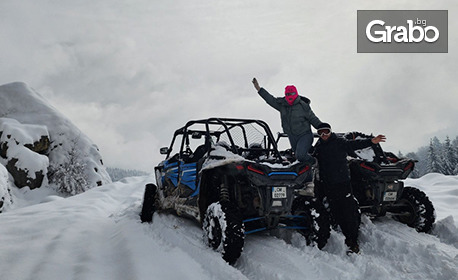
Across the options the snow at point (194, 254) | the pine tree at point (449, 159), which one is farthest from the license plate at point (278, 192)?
the pine tree at point (449, 159)

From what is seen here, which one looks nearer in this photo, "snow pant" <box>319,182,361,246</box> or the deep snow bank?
"snow pant" <box>319,182,361,246</box>

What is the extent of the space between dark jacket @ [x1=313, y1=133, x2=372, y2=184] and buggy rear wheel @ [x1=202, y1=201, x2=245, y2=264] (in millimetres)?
1641

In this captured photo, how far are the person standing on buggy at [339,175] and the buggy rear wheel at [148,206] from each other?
11.9ft

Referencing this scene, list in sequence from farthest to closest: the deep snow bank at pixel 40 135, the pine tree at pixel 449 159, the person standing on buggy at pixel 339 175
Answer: the pine tree at pixel 449 159, the deep snow bank at pixel 40 135, the person standing on buggy at pixel 339 175

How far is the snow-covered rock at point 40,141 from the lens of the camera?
32.9 meters

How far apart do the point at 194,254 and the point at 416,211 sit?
4.02 m

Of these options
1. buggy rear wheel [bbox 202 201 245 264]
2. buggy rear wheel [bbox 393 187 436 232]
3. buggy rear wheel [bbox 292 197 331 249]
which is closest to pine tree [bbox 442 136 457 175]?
buggy rear wheel [bbox 393 187 436 232]

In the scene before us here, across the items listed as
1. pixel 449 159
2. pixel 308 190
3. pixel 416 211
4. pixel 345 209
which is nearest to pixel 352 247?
pixel 345 209

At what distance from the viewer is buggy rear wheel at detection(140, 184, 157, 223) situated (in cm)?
662

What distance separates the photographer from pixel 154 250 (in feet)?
14.3

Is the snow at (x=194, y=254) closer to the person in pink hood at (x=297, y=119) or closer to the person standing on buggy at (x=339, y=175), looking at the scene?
the person standing on buggy at (x=339, y=175)

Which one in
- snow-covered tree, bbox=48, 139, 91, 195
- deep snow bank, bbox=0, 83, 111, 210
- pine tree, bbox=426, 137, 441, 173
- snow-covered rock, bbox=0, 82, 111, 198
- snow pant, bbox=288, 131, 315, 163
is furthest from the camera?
pine tree, bbox=426, 137, 441, 173

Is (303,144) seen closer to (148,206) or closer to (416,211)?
(416,211)

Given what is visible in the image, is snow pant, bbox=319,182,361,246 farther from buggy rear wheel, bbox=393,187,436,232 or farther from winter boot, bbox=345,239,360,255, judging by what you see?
buggy rear wheel, bbox=393,187,436,232
